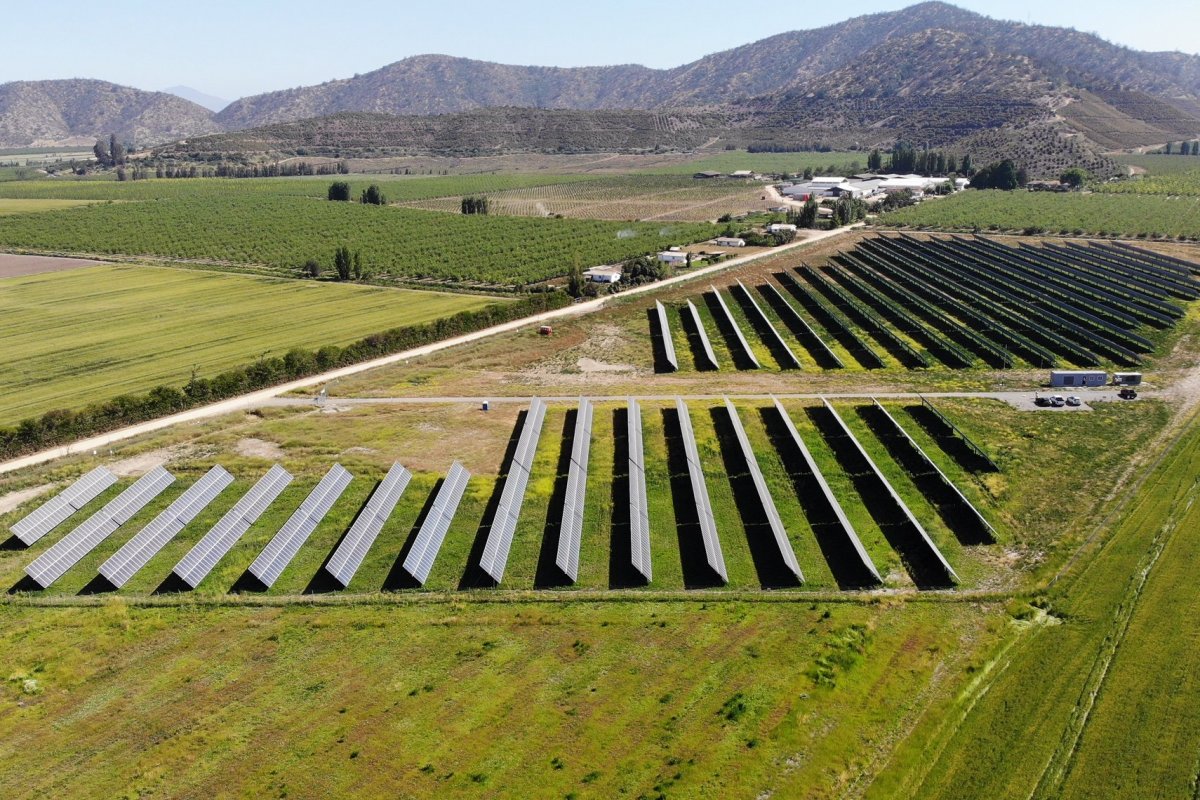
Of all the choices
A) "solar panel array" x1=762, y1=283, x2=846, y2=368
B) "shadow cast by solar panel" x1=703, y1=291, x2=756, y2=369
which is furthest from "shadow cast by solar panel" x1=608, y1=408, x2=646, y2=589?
"solar panel array" x1=762, y1=283, x2=846, y2=368

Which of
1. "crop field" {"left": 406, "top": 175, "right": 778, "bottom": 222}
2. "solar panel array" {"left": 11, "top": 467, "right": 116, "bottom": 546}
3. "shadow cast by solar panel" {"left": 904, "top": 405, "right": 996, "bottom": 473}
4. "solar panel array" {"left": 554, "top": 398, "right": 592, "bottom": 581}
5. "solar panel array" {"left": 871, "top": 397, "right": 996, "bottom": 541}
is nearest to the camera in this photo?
"solar panel array" {"left": 554, "top": 398, "right": 592, "bottom": 581}

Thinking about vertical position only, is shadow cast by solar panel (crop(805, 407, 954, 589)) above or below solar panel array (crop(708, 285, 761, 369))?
below

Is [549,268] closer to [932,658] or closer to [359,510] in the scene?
[359,510]

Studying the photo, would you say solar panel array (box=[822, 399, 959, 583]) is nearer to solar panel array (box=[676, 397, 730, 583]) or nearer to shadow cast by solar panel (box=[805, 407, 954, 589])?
shadow cast by solar panel (box=[805, 407, 954, 589])

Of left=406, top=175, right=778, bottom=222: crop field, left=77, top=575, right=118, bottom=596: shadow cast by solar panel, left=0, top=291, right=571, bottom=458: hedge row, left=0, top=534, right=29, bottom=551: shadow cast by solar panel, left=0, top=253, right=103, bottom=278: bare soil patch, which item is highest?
left=406, top=175, right=778, bottom=222: crop field

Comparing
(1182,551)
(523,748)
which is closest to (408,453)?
(523,748)

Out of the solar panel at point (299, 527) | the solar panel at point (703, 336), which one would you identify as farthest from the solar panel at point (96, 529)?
the solar panel at point (703, 336)

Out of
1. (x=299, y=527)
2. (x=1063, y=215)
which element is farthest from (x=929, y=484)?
(x=1063, y=215)
